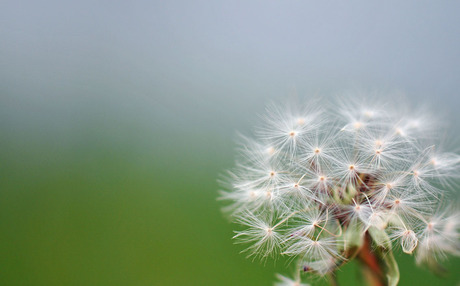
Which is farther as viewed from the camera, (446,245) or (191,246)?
(191,246)

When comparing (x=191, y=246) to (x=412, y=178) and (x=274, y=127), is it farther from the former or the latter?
(x=412, y=178)

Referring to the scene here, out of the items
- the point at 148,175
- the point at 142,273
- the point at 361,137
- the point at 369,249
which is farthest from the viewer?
the point at 148,175

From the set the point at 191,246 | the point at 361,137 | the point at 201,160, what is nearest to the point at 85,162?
the point at 201,160

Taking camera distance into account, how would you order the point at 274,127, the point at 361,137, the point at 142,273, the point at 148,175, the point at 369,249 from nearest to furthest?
the point at 369,249, the point at 361,137, the point at 274,127, the point at 142,273, the point at 148,175

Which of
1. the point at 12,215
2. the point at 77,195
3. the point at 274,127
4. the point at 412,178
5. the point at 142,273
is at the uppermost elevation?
the point at 274,127

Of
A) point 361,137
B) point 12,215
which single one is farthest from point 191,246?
point 361,137

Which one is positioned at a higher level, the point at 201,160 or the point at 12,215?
the point at 201,160

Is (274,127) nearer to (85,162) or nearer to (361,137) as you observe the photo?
(361,137)
